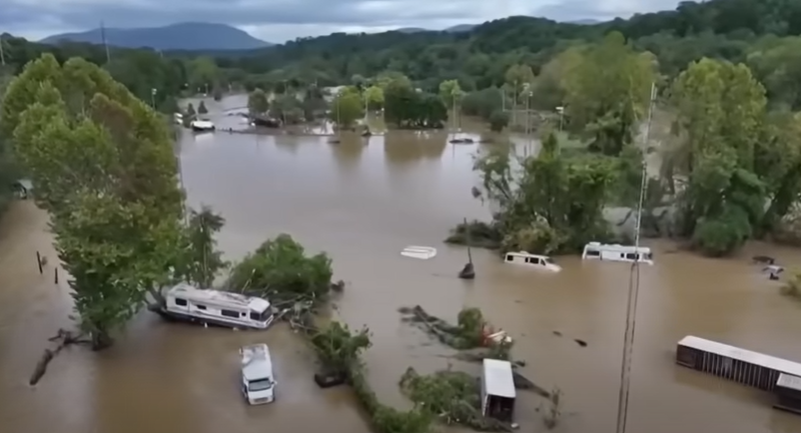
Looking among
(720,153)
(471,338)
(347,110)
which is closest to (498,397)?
(471,338)

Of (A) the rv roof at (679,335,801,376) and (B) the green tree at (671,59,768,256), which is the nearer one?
(A) the rv roof at (679,335,801,376)

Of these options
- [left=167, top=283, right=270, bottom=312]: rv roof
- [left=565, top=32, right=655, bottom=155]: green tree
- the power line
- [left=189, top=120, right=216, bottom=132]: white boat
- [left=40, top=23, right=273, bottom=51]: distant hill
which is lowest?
the power line

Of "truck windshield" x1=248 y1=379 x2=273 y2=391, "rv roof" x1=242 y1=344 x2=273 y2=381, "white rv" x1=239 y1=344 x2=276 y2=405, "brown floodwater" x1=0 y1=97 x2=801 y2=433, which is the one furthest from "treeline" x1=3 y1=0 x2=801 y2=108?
"truck windshield" x1=248 y1=379 x2=273 y2=391

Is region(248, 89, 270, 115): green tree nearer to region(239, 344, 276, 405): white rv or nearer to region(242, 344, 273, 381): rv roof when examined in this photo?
region(242, 344, 273, 381): rv roof

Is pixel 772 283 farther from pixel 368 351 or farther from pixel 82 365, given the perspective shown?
pixel 82 365

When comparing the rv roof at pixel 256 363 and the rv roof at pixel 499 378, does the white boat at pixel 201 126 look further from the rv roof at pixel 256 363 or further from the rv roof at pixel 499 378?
the rv roof at pixel 499 378


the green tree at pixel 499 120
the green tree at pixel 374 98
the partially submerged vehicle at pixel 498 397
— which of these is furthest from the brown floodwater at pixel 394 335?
the green tree at pixel 374 98

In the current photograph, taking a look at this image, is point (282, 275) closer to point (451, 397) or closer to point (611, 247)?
point (451, 397)
